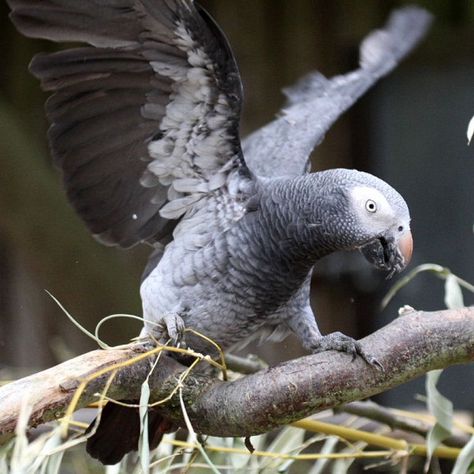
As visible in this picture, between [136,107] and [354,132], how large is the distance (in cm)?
140

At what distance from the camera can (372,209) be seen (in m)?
1.30

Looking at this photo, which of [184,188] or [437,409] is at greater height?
[184,188]

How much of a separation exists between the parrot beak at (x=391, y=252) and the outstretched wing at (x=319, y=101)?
0.40 meters

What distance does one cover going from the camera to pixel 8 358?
2.61 m

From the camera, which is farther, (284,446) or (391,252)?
Answer: (284,446)

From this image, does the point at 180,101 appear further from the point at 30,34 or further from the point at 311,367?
the point at 311,367

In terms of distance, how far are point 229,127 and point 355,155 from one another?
1.34 meters

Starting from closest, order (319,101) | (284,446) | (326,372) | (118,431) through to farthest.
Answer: (326,372) → (118,431) → (284,446) → (319,101)

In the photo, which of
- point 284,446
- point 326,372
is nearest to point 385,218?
point 326,372

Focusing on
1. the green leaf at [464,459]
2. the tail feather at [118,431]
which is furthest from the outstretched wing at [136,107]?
the green leaf at [464,459]

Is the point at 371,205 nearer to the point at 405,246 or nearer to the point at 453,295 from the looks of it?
the point at 405,246

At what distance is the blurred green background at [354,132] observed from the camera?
103 inches

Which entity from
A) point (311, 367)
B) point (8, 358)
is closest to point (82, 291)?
point (8, 358)

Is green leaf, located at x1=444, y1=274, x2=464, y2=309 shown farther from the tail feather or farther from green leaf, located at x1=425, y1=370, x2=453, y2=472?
the tail feather
